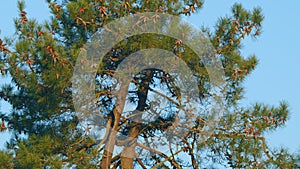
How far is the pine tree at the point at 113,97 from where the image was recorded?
767cm

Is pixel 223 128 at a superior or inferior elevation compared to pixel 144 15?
inferior

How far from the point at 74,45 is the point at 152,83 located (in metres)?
0.93

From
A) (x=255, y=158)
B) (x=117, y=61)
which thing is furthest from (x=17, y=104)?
(x=255, y=158)

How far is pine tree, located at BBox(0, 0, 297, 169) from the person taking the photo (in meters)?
7.67

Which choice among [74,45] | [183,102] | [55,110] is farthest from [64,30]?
[183,102]

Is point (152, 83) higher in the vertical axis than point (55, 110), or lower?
higher

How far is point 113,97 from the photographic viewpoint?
824 centimetres

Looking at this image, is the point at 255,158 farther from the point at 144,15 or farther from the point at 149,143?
the point at 144,15

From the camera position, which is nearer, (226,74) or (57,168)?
(57,168)

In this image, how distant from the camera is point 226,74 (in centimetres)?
827

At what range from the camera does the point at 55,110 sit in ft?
26.5

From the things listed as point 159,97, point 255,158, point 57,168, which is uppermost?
point 159,97

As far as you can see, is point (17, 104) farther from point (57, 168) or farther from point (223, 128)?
point (223, 128)

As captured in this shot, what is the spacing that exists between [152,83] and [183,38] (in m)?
0.78
